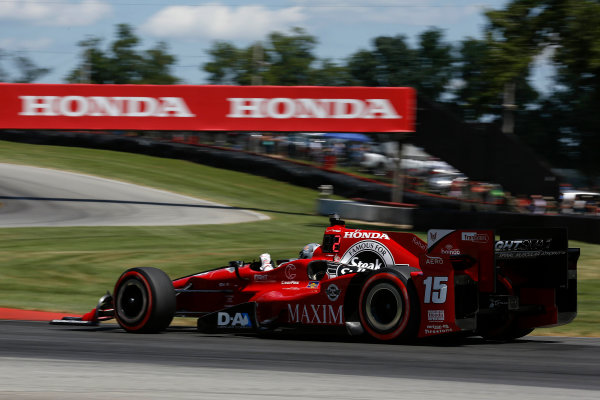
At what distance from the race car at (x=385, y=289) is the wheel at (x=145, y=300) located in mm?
10

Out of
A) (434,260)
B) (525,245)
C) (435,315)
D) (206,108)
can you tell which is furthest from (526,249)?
(206,108)

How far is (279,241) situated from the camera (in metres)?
21.3

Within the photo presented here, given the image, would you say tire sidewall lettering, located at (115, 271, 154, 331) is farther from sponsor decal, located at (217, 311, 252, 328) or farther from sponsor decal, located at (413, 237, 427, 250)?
sponsor decal, located at (413, 237, 427, 250)

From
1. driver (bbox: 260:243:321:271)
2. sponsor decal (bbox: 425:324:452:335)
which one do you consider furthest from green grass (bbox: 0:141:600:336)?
driver (bbox: 260:243:321:271)

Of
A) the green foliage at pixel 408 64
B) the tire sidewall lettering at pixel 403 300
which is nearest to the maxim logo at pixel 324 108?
the tire sidewall lettering at pixel 403 300

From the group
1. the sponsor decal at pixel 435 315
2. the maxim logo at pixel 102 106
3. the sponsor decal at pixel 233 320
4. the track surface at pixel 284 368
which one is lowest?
the track surface at pixel 284 368

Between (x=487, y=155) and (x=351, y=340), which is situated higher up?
(x=487, y=155)

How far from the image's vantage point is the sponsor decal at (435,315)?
7.68 metres

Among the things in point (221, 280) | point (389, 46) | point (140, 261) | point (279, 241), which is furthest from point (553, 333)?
point (389, 46)

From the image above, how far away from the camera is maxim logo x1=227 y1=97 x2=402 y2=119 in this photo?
85.7 feet

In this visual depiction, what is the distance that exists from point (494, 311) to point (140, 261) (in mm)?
10184

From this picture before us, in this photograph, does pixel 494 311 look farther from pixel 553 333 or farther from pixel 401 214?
pixel 401 214

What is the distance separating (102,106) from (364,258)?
19160 mm

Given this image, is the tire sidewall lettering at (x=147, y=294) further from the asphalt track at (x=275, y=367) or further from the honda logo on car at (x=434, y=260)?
the honda logo on car at (x=434, y=260)
